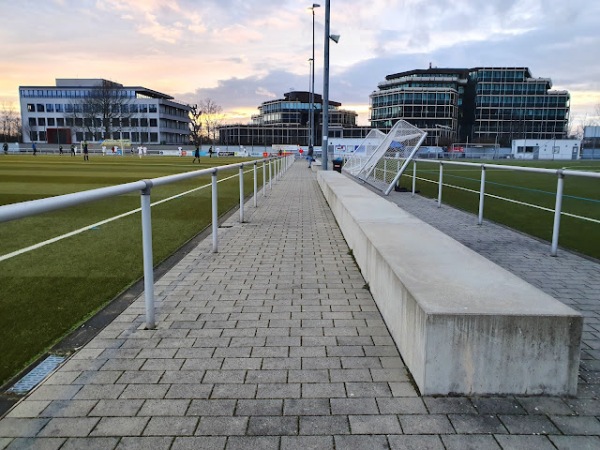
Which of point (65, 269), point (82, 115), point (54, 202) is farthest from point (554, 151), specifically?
point (82, 115)

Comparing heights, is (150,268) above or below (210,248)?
above

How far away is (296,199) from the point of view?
14352 mm

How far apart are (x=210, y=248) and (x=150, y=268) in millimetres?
3183

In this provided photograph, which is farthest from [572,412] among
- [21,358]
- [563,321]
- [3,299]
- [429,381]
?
[3,299]

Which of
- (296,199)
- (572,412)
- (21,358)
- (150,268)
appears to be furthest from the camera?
(296,199)

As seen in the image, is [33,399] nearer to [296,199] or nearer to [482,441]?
[482,441]

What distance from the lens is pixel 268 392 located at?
2883 millimetres

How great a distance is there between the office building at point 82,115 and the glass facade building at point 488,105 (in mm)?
48821

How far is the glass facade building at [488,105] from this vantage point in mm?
99938

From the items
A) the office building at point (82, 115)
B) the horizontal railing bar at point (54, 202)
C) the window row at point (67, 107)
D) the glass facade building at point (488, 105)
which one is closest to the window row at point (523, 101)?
the glass facade building at point (488, 105)

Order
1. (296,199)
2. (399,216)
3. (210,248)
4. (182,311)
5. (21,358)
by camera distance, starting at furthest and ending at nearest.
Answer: (296,199), (210,248), (399,216), (182,311), (21,358)

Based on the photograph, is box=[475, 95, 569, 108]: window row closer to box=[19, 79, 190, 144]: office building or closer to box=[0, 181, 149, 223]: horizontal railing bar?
box=[19, 79, 190, 144]: office building

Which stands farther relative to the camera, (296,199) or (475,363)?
(296,199)

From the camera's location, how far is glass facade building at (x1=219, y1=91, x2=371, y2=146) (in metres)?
111
